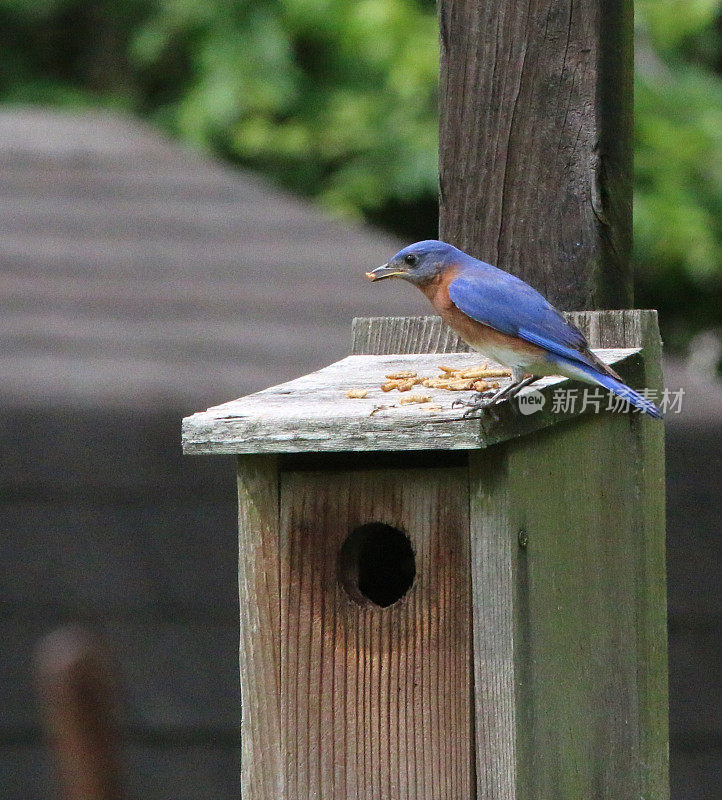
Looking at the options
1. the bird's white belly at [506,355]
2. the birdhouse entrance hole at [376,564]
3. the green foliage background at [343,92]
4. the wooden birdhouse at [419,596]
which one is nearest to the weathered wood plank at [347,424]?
the wooden birdhouse at [419,596]

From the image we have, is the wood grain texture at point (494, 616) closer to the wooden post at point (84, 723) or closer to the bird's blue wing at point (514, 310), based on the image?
the bird's blue wing at point (514, 310)

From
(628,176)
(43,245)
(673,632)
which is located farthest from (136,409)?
(628,176)

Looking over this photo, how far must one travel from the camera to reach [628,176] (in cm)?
270

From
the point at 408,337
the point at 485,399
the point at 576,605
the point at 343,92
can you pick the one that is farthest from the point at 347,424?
the point at 343,92

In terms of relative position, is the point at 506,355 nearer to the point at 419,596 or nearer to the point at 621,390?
the point at 621,390

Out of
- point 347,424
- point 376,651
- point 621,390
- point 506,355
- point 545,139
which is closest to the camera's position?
point 347,424

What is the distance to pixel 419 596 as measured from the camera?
7.29 ft

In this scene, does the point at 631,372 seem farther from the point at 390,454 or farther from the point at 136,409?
the point at 136,409

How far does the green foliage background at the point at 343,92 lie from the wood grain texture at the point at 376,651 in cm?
611

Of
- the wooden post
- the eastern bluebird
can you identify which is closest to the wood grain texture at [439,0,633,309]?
the eastern bluebird

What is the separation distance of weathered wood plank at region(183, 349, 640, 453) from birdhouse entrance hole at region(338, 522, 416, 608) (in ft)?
0.78

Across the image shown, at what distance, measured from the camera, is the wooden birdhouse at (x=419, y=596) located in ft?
6.97

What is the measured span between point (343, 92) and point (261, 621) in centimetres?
756

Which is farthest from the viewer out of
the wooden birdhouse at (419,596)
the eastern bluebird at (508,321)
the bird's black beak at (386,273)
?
the bird's black beak at (386,273)
